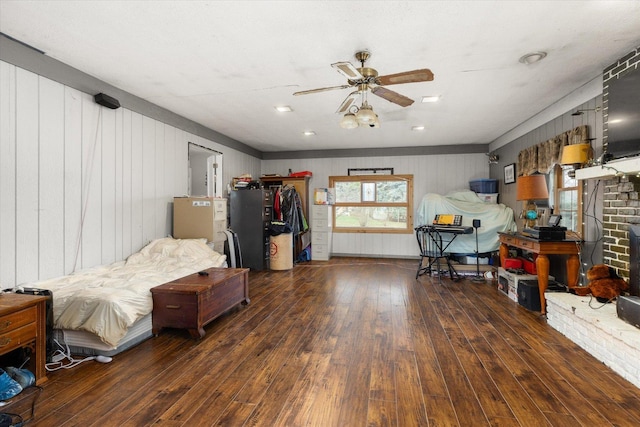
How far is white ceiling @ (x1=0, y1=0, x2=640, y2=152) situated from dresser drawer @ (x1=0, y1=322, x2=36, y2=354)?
2094mm

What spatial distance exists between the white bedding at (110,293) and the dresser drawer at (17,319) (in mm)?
329

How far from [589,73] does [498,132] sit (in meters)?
2.46

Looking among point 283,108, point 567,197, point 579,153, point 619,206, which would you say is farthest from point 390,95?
point 567,197

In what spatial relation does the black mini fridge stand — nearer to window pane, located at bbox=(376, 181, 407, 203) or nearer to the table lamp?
window pane, located at bbox=(376, 181, 407, 203)

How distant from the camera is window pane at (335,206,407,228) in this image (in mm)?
6719

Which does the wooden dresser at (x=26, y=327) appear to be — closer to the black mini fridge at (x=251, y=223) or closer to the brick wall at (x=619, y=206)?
the black mini fridge at (x=251, y=223)

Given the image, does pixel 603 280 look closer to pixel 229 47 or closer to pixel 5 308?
pixel 229 47

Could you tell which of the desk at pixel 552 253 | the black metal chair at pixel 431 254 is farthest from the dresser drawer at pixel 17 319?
the black metal chair at pixel 431 254

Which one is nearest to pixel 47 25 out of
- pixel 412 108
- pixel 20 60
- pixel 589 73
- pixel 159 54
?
pixel 20 60

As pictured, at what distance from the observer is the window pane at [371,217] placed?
672 cm

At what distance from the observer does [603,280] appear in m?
2.65

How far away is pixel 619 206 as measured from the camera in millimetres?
2691

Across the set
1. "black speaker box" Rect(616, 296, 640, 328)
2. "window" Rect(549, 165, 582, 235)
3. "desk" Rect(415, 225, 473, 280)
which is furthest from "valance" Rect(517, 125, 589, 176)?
"black speaker box" Rect(616, 296, 640, 328)

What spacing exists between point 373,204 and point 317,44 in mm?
4652
